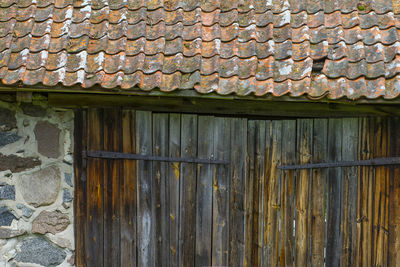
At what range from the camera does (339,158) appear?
2789 mm

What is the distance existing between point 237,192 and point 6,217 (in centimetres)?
170

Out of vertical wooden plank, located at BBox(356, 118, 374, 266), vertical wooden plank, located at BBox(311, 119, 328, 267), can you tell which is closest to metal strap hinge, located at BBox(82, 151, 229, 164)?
vertical wooden plank, located at BBox(311, 119, 328, 267)

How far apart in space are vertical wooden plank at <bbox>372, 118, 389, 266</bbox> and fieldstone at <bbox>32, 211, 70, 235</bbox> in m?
2.23

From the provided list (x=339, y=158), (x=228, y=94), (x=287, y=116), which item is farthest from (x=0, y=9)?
(x=339, y=158)

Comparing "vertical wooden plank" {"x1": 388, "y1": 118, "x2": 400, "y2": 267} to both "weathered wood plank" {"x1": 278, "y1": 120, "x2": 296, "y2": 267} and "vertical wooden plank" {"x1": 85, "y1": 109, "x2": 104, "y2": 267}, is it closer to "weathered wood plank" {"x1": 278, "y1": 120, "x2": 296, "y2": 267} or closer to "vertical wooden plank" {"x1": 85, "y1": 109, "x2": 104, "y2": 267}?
"weathered wood plank" {"x1": 278, "y1": 120, "x2": 296, "y2": 267}

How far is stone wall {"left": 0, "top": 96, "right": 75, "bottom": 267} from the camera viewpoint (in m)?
2.97

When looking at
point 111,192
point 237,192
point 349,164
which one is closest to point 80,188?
point 111,192

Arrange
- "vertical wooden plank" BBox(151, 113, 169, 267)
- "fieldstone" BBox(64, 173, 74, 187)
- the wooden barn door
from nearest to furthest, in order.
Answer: the wooden barn door → "vertical wooden plank" BBox(151, 113, 169, 267) → "fieldstone" BBox(64, 173, 74, 187)

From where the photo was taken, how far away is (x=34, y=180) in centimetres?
298

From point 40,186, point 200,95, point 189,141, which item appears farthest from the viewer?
point 40,186

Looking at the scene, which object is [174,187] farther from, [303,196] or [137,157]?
[303,196]

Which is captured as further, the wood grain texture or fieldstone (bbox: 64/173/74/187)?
fieldstone (bbox: 64/173/74/187)

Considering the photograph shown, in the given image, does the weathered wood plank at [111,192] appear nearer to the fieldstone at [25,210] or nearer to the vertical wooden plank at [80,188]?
the vertical wooden plank at [80,188]

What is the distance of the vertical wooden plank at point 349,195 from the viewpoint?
2773 millimetres
